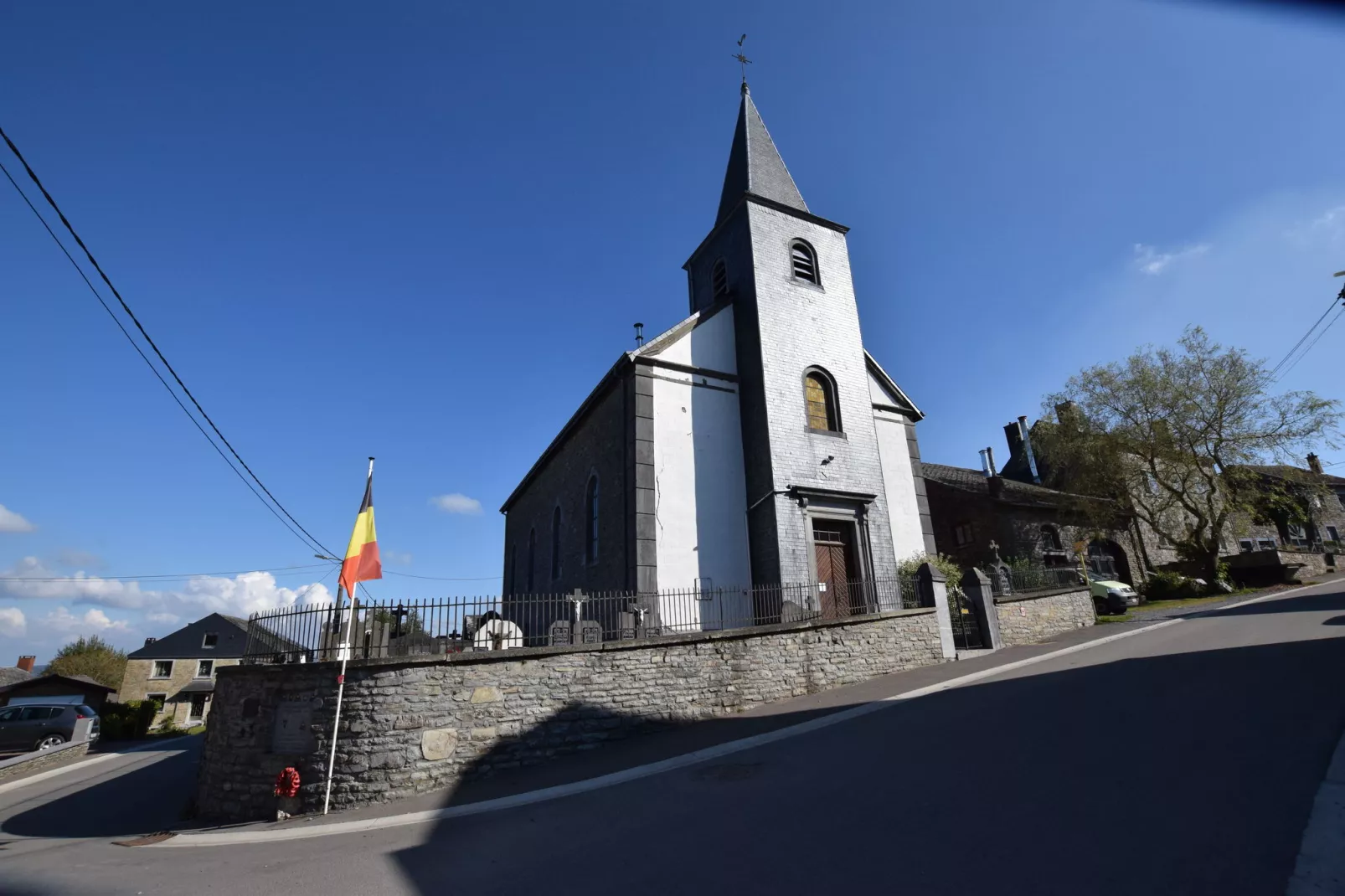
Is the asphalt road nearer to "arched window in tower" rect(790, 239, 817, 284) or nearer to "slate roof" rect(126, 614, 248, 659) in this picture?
"arched window in tower" rect(790, 239, 817, 284)

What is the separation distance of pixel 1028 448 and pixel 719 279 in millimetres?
24133

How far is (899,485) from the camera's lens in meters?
18.1

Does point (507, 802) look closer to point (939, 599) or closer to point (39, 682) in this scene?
point (939, 599)

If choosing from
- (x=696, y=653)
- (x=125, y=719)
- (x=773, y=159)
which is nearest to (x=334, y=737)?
(x=696, y=653)

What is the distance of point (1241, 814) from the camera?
4523 millimetres

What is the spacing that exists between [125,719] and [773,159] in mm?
40016

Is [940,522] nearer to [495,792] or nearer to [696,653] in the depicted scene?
[696,653]

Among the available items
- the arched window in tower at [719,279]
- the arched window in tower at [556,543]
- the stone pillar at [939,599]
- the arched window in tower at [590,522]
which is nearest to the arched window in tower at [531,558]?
the arched window in tower at [556,543]

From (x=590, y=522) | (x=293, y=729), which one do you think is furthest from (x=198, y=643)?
(x=293, y=729)

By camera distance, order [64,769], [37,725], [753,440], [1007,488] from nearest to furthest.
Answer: [753,440] < [64,769] < [37,725] < [1007,488]

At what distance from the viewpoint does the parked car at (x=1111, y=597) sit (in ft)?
68.6

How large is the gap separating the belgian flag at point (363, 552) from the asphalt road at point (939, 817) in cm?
390

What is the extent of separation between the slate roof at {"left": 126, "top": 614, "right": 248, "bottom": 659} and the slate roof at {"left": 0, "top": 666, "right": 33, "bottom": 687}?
20.5 feet

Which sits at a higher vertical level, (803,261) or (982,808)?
(803,261)
